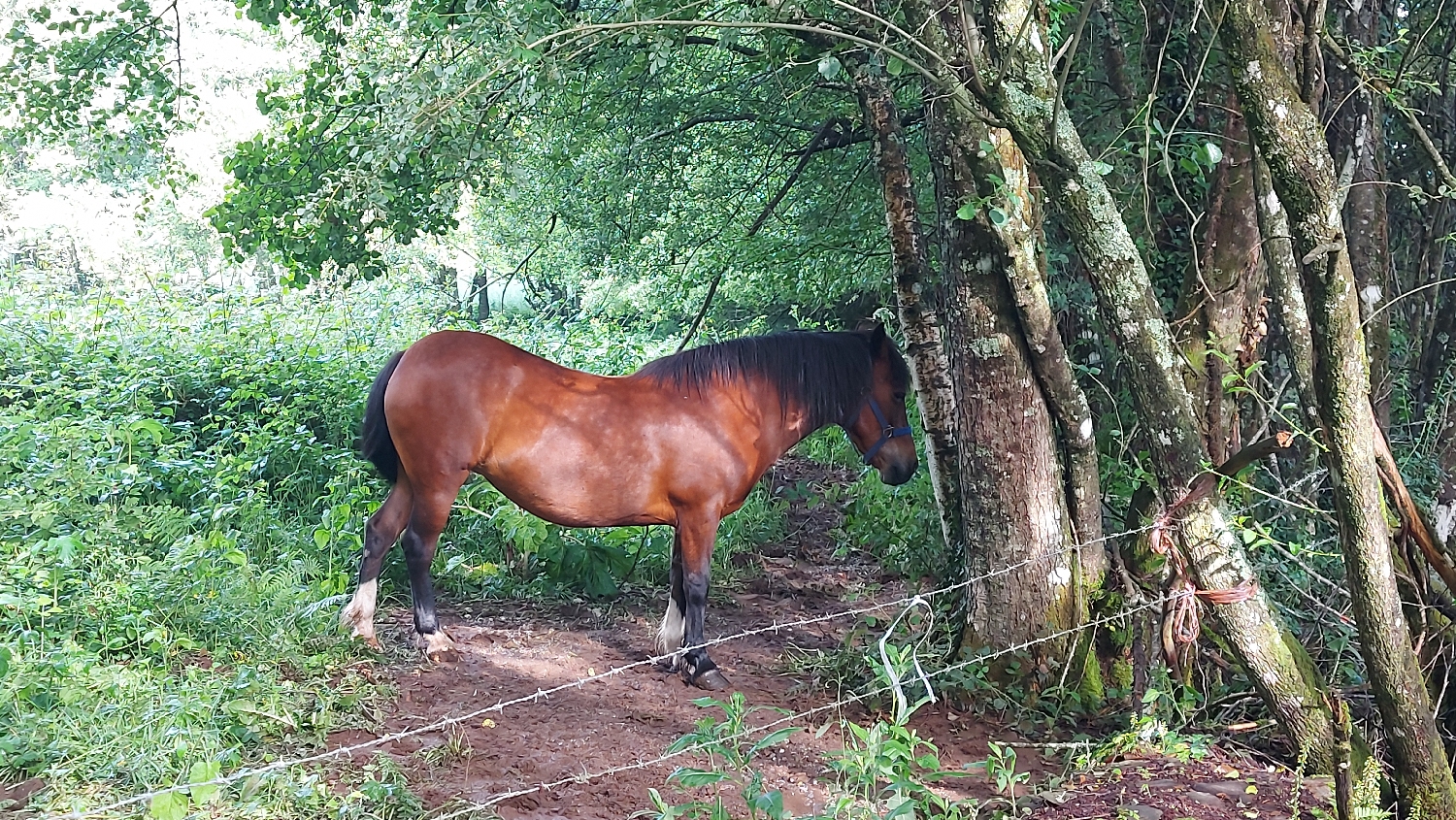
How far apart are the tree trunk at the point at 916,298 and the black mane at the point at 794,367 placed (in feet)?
1.47

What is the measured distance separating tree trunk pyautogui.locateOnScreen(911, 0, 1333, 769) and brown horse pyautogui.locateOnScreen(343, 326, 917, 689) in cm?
185

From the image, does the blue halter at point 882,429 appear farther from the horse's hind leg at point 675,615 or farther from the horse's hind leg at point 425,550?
the horse's hind leg at point 425,550

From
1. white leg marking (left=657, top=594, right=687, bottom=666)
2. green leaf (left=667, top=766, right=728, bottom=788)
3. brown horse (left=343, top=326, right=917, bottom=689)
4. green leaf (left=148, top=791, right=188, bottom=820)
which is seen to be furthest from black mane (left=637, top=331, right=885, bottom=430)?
green leaf (left=148, top=791, right=188, bottom=820)

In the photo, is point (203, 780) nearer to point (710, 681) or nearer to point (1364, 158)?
point (710, 681)

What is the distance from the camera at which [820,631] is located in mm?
5281

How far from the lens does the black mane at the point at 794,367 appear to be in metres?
4.86

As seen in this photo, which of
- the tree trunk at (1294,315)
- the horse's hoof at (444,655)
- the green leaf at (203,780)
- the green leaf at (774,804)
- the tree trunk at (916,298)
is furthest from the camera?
the horse's hoof at (444,655)

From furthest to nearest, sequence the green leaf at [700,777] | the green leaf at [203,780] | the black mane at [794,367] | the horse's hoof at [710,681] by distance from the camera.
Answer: the black mane at [794,367] < the horse's hoof at [710,681] < the green leaf at [203,780] < the green leaf at [700,777]

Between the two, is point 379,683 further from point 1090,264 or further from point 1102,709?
point 1090,264

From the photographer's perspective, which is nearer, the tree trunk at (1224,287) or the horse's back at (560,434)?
the tree trunk at (1224,287)

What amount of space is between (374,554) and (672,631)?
145 cm

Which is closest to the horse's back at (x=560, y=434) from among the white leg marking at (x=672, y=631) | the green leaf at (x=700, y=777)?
the white leg marking at (x=672, y=631)

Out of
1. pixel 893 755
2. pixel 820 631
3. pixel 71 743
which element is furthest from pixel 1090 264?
pixel 71 743

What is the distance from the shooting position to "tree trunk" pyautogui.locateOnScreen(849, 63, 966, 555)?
14.1 ft
